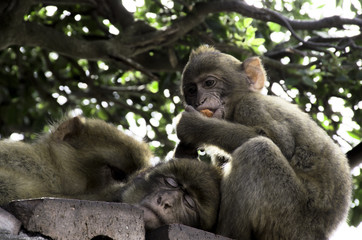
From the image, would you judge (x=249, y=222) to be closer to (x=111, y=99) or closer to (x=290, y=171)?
(x=290, y=171)

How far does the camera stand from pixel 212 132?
4.39 metres

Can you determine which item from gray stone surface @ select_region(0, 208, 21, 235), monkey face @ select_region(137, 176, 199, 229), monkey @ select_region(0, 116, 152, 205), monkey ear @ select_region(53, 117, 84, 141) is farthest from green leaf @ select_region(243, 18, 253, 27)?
gray stone surface @ select_region(0, 208, 21, 235)

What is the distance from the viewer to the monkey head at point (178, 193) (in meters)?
3.51

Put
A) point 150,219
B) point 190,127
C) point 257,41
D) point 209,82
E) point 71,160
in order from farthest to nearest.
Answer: point 257,41 → point 209,82 → point 190,127 → point 71,160 → point 150,219

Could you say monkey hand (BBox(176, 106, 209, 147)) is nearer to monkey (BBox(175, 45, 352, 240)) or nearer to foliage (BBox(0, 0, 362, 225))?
monkey (BBox(175, 45, 352, 240))

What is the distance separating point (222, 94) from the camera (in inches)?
198

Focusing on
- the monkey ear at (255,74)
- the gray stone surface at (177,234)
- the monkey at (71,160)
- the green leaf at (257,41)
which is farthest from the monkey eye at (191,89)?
the gray stone surface at (177,234)

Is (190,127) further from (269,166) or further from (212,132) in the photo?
(269,166)

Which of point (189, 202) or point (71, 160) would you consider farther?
point (71, 160)

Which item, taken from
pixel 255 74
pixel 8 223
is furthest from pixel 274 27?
pixel 8 223

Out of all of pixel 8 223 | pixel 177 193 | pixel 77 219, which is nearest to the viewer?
pixel 8 223

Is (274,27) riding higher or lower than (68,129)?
lower

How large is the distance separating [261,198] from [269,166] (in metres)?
0.21

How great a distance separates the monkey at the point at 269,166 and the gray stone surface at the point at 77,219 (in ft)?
2.39
